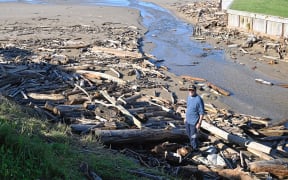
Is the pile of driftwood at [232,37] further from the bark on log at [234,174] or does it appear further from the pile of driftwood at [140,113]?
the bark on log at [234,174]

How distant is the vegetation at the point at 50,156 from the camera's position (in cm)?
638

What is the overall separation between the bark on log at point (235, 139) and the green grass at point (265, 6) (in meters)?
19.0

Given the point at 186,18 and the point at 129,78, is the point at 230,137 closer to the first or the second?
the point at 129,78

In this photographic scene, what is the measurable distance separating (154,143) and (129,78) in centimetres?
863

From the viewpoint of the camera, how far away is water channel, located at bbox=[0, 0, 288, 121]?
699 inches

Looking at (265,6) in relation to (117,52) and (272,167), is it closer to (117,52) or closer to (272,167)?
(117,52)

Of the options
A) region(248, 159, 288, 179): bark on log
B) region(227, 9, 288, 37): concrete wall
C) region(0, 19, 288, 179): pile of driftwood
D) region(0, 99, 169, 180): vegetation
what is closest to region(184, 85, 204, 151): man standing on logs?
region(0, 19, 288, 179): pile of driftwood

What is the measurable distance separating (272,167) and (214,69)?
44.6 feet

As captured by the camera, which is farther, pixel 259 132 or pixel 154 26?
pixel 154 26

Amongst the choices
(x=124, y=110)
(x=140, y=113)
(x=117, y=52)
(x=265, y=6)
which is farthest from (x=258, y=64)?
(x=124, y=110)

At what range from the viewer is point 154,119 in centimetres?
1355

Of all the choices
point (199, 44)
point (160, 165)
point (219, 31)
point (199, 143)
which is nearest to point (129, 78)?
point (199, 143)

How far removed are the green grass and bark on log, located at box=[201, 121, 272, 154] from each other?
62.2 feet

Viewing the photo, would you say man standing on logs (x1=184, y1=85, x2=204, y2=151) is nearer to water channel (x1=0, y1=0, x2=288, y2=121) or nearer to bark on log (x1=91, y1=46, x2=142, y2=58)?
water channel (x1=0, y1=0, x2=288, y2=121)
